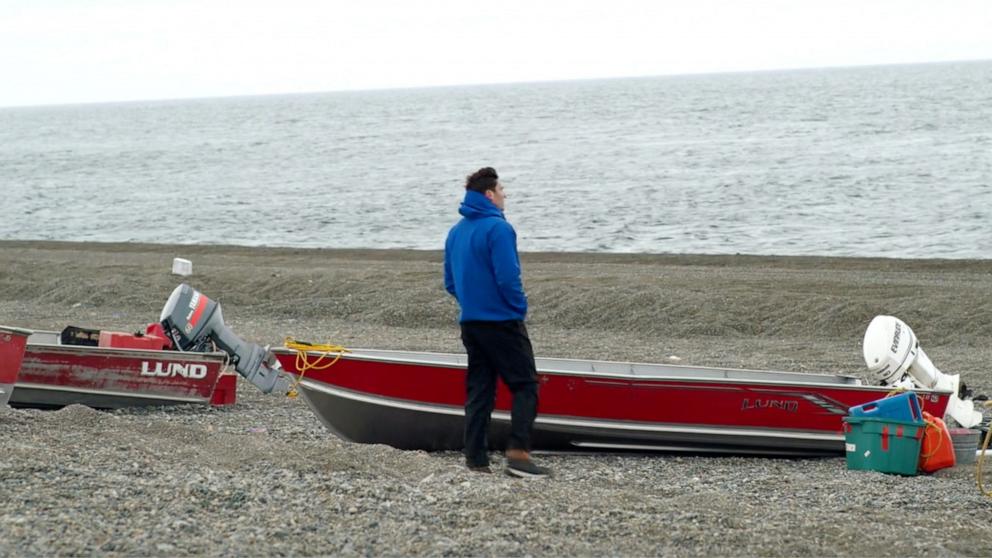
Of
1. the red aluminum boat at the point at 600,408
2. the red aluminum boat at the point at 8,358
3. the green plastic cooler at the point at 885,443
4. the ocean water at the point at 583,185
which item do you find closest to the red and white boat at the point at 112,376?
the red aluminum boat at the point at 8,358

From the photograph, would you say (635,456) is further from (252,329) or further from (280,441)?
(252,329)

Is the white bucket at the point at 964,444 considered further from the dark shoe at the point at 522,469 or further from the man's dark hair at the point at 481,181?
the man's dark hair at the point at 481,181

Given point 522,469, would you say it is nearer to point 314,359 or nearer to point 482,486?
point 482,486

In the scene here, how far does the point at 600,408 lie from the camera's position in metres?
9.07

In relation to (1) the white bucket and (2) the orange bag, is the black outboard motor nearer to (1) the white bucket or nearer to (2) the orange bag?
(2) the orange bag

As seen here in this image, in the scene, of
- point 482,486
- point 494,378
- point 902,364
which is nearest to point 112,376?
point 494,378

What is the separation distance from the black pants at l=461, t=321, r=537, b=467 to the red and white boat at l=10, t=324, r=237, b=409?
300 centimetres

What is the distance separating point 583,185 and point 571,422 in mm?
40566

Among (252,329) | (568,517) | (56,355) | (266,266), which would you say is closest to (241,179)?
(266,266)

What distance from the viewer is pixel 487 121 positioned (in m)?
114

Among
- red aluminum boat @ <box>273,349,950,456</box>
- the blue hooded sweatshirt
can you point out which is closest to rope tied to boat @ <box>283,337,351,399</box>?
red aluminum boat @ <box>273,349,950,456</box>

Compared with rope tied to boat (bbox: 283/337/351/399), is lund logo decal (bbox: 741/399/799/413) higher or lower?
lower

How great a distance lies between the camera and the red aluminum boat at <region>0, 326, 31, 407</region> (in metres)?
8.60

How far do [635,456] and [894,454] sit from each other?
1818mm
